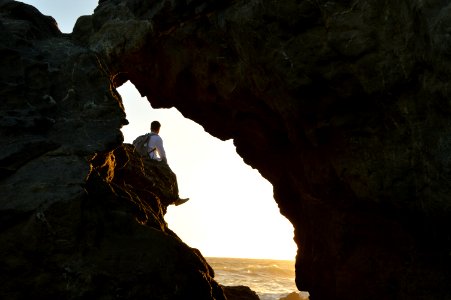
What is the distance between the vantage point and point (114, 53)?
46.4ft

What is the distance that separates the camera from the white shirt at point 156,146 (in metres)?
16.7

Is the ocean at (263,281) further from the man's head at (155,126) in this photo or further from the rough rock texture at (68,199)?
the rough rock texture at (68,199)

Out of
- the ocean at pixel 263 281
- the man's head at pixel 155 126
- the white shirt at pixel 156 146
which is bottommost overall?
the ocean at pixel 263 281

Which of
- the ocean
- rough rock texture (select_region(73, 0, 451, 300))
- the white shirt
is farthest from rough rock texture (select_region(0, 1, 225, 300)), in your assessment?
the ocean

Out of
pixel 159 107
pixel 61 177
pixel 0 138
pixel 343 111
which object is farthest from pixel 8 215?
pixel 159 107

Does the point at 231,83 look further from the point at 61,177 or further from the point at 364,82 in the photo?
the point at 61,177

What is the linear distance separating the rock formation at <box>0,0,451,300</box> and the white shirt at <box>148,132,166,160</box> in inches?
81.9

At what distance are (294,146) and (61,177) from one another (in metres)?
7.16

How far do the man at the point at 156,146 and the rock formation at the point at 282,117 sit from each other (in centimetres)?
200

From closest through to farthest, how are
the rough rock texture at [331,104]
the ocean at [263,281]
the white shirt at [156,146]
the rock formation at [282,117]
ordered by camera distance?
the rock formation at [282,117]
the rough rock texture at [331,104]
the white shirt at [156,146]
the ocean at [263,281]

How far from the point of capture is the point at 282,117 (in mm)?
12898

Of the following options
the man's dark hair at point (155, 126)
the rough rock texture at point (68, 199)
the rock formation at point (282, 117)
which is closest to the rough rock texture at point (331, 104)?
the rock formation at point (282, 117)

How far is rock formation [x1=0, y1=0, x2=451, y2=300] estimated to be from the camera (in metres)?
8.94

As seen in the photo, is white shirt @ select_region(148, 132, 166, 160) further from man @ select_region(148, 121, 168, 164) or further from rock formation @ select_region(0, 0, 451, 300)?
rock formation @ select_region(0, 0, 451, 300)
